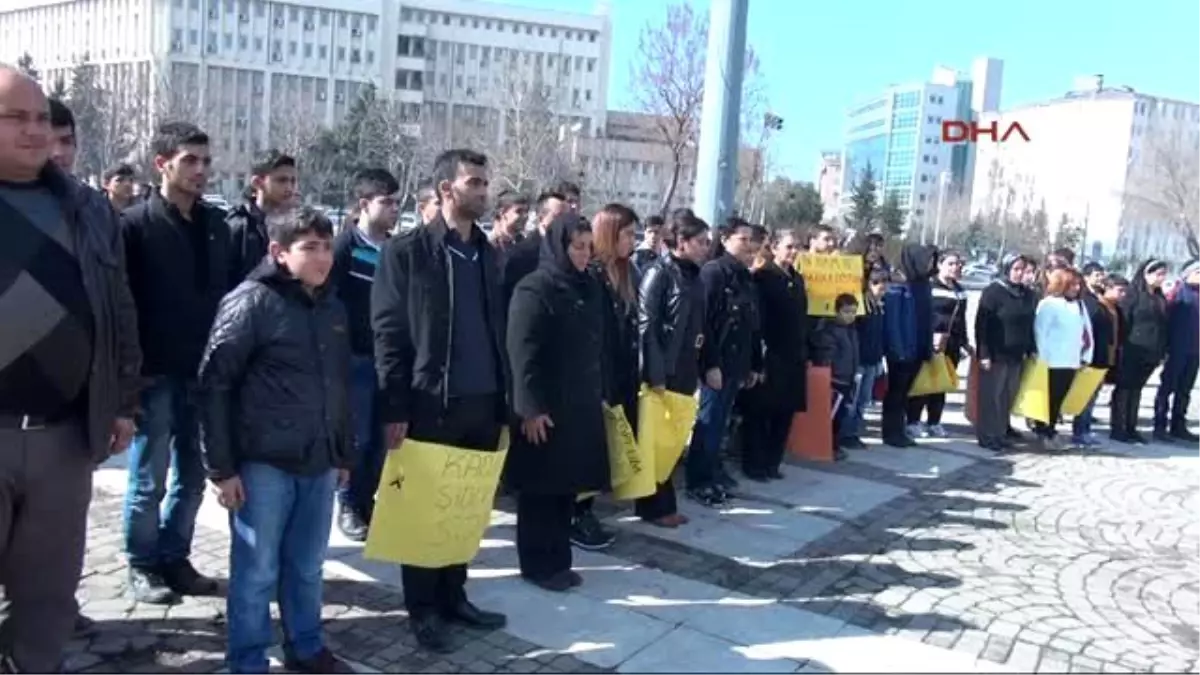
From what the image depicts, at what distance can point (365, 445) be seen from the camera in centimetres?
600

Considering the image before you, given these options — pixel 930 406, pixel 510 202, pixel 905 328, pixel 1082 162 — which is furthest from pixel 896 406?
pixel 1082 162

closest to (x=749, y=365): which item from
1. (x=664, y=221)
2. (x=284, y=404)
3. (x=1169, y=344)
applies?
(x=664, y=221)

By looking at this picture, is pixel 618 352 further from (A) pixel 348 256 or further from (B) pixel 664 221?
(B) pixel 664 221

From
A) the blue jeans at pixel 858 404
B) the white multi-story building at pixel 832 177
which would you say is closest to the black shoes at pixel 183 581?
the blue jeans at pixel 858 404

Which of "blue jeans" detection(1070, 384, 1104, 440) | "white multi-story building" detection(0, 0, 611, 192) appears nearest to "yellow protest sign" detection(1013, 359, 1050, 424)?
"blue jeans" detection(1070, 384, 1104, 440)

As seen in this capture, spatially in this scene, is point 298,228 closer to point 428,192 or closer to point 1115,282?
point 428,192

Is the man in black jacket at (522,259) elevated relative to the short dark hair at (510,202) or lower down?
lower down

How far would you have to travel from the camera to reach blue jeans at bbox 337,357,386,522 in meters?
5.98

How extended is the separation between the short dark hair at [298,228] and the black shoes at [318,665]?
1637 millimetres

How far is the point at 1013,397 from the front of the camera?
33.7ft

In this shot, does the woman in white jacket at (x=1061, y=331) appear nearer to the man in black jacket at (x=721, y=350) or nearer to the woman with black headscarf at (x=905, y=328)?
the woman with black headscarf at (x=905, y=328)

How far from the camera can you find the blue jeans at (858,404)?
940cm

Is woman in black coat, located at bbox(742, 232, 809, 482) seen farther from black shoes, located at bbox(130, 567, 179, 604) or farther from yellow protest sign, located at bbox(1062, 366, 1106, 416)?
black shoes, located at bbox(130, 567, 179, 604)

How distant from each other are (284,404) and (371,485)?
2.30 m
